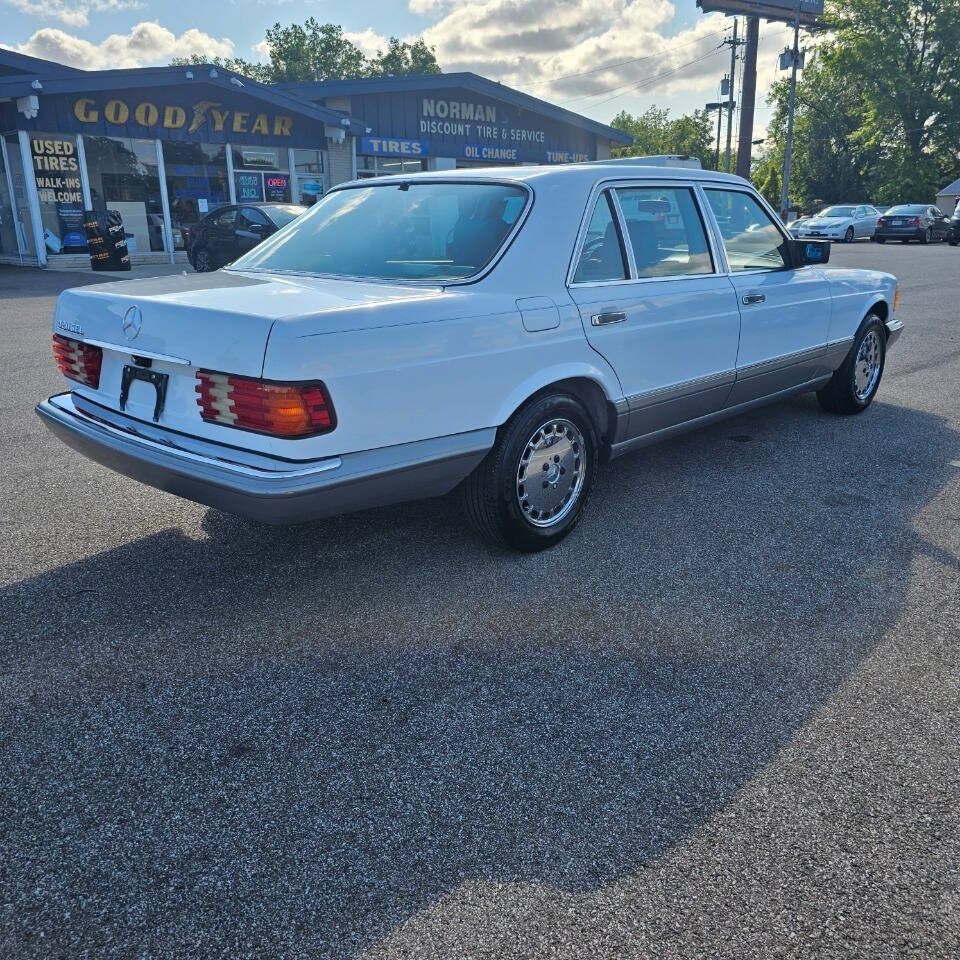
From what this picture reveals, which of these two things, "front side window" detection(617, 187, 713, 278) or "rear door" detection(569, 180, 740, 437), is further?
"front side window" detection(617, 187, 713, 278)

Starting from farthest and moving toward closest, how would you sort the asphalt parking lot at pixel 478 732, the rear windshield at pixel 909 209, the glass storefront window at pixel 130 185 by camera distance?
the rear windshield at pixel 909 209 < the glass storefront window at pixel 130 185 < the asphalt parking lot at pixel 478 732

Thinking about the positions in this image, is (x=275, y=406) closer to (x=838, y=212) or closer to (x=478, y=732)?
(x=478, y=732)

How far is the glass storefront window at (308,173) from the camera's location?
23344mm

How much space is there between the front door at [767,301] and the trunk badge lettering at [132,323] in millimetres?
3058

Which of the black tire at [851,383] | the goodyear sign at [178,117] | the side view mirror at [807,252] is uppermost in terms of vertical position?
the goodyear sign at [178,117]

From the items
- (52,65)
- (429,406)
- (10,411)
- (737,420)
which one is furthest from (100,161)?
(429,406)

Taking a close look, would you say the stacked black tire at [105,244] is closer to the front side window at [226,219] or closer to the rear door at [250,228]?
the front side window at [226,219]

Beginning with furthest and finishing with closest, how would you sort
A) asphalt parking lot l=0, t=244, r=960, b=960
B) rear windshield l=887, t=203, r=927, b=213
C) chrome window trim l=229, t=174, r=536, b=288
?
rear windshield l=887, t=203, r=927, b=213 → chrome window trim l=229, t=174, r=536, b=288 → asphalt parking lot l=0, t=244, r=960, b=960

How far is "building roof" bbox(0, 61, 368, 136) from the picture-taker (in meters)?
17.5

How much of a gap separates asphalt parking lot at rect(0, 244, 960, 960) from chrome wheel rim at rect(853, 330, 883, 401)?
74.5 inches

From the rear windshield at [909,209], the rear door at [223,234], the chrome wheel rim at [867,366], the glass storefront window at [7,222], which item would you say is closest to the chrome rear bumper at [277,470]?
the chrome wheel rim at [867,366]

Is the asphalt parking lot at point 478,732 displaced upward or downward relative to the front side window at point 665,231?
downward

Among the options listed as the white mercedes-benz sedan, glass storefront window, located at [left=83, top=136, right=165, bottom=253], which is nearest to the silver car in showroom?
glass storefront window, located at [left=83, top=136, right=165, bottom=253]

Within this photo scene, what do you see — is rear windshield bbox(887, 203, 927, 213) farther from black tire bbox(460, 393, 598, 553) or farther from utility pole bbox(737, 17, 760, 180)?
black tire bbox(460, 393, 598, 553)
